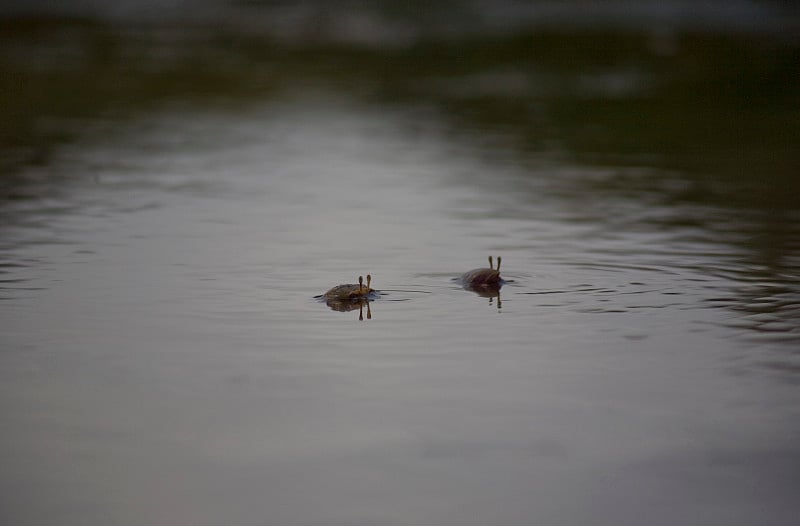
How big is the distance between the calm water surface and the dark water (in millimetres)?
25

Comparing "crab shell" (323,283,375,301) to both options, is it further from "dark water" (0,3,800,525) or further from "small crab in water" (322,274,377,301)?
"dark water" (0,3,800,525)

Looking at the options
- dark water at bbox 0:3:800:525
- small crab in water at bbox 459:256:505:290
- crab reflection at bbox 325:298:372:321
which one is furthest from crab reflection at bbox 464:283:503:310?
crab reflection at bbox 325:298:372:321

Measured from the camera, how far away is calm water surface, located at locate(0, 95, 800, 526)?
6188 mm

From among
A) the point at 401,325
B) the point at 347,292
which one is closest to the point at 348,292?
the point at 347,292

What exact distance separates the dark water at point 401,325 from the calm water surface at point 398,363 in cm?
2

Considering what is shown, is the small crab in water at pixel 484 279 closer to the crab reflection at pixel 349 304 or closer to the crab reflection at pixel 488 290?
the crab reflection at pixel 488 290

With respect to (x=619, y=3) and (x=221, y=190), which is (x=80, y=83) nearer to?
(x=221, y=190)

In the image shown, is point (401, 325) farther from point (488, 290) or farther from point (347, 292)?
point (488, 290)

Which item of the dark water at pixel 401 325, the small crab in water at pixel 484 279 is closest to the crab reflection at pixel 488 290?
the small crab in water at pixel 484 279

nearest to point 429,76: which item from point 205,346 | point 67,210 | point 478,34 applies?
point 478,34

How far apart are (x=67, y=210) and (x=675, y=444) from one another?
8.62 metres

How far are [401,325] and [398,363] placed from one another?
2.91 ft

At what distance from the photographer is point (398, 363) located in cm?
809

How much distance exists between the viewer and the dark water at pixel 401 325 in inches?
247
